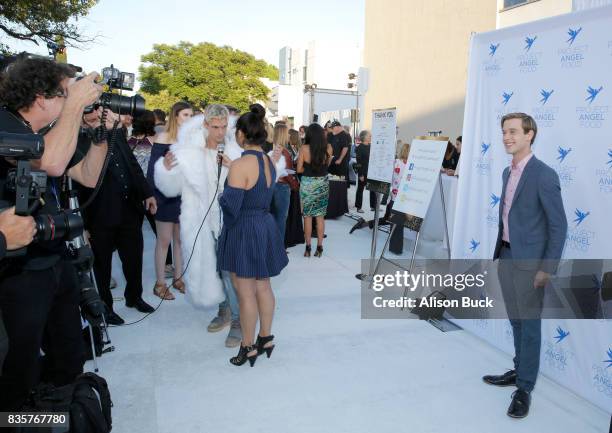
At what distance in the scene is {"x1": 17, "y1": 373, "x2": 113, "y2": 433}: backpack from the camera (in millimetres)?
1815

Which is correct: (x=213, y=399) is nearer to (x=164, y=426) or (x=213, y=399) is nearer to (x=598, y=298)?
(x=164, y=426)

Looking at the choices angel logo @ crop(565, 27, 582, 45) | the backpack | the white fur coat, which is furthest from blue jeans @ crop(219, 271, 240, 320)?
angel logo @ crop(565, 27, 582, 45)

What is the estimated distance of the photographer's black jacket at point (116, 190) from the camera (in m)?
3.79

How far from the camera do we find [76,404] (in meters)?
1.84

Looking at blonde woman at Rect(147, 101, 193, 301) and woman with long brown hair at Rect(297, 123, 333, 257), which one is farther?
woman with long brown hair at Rect(297, 123, 333, 257)

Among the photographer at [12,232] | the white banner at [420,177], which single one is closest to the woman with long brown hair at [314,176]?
the white banner at [420,177]

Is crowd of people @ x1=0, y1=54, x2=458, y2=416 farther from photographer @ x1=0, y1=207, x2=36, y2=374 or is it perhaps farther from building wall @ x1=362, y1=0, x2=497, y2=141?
building wall @ x1=362, y1=0, x2=497, y2=141

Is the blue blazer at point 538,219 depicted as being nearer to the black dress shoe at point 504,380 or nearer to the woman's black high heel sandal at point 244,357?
the black dress shoe at point 504,380

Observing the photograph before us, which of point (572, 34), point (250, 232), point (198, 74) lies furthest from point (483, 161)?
point (198, 74)

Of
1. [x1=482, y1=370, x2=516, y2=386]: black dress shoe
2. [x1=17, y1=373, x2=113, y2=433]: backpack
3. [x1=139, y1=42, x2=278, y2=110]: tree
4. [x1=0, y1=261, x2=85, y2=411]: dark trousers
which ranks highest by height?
[x1=139, y1=42, x2=278, y2=110]: tree

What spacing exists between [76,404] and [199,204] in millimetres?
2124

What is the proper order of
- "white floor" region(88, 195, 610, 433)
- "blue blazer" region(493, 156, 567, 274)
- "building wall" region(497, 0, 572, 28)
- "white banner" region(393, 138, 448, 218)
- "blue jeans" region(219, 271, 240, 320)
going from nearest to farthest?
"blue blazer" region(493, 156, 567, 274), "white floor" region(88, 195, 610, 433), "blue jeans" region(219, 271, 240, 320), "white banner" region(393, 138, 448, 218), "building wall" region(497, 0, 572, 28)

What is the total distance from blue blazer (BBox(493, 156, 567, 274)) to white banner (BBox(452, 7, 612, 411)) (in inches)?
18.0

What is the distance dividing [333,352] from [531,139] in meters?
2.04
